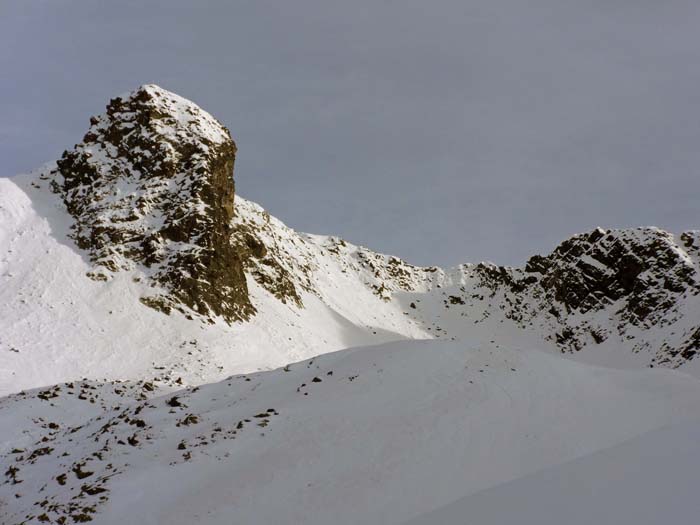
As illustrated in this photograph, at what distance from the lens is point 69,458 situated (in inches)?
632

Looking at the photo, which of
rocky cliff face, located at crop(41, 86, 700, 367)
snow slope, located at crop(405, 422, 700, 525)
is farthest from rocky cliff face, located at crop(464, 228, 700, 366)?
snow slope, located at crop(405, 422, 700, 525)

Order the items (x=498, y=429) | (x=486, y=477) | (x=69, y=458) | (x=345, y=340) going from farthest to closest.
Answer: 1. (x=345, y=340)
2. (x=69, y=458)
3. (x=498, y=429)
4. (x=486, y=477)

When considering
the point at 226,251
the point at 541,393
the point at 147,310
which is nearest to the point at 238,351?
the point at 147,310

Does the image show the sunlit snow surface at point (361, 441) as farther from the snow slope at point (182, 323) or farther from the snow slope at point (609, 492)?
the snow slope at point (182, 323)

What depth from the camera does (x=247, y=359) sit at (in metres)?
40.8

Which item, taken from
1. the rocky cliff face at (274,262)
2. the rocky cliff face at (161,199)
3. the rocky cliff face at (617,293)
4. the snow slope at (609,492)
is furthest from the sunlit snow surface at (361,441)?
the rocky cliff face at (617,293)

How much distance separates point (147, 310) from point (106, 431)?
83.6ft

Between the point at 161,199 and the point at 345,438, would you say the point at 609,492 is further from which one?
the point at 161,199

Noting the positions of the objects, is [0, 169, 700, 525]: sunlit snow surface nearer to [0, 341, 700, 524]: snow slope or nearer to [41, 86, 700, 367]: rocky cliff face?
[0, 341, 700, 524]: snow slope

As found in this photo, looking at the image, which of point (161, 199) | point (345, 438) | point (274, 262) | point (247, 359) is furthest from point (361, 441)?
point (274, 262)

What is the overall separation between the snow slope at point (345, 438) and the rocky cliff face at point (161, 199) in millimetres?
24891

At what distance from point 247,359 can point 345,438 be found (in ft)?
92.3

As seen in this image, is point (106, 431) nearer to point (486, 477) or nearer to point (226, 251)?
point (486, 477)

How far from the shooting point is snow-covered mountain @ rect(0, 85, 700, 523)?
489 inches
